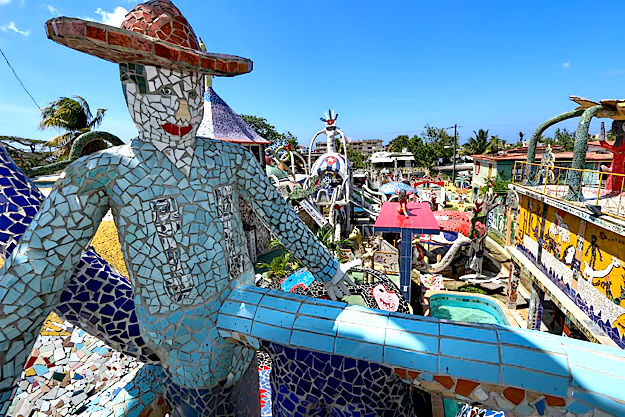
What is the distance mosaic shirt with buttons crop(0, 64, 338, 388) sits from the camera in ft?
5.17

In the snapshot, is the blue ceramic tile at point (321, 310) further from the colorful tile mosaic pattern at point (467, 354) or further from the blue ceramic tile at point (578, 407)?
the blue ceramic tile at point (578, 407)

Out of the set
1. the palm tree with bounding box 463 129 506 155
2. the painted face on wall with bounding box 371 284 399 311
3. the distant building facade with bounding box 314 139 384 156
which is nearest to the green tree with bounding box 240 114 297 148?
the palm tree with bounding box 463 129 506 155

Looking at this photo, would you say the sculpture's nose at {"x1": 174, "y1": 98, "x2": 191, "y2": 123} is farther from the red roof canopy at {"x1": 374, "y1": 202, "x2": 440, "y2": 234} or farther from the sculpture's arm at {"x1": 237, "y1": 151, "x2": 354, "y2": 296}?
the red roof canopy at {"x1": 374, "y1": 202, "x2": 440, "y2": 234}

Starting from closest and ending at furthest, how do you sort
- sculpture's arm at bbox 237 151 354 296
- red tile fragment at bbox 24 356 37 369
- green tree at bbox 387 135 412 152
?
1. sculpture's arm at bbox 237 151 354 296
2. red tile fragment at bbox 24 356 37 369
3. green tree at bbox 387 135 412 152

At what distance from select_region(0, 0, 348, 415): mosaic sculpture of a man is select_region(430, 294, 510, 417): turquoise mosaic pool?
29.6ft

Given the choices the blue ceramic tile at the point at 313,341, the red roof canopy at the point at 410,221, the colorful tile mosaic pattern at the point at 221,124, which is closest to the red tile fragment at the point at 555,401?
the blue ceramic tile at the point at 313,341

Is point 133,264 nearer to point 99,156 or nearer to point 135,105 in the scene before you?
point 99,156

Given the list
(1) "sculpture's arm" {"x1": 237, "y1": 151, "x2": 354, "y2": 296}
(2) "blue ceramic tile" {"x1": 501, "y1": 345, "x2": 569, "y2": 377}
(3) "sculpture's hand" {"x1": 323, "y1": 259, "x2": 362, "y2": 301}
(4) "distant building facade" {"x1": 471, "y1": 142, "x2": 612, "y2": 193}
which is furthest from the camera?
(4) "distant building facade" {"x1": 471, "y1": 142, "x2": 612, "y2": 193}

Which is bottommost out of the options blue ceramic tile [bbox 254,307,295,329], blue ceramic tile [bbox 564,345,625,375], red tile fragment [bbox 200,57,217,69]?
blue ceramic tile [bbox 564,345,625,375]

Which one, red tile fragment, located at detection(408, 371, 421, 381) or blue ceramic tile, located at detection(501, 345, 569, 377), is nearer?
blue ceramic tile, located at detection(501, 345, 569, 377)

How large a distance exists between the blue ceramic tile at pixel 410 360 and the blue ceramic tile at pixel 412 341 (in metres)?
0.02

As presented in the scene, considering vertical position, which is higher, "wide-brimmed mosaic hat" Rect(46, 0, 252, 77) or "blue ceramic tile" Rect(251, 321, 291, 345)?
"wide-brimmed mosaic hat" Rect(46, 0, 252, 77)

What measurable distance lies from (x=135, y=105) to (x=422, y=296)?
399 inches

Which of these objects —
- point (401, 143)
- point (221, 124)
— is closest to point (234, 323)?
point (221, 124)
